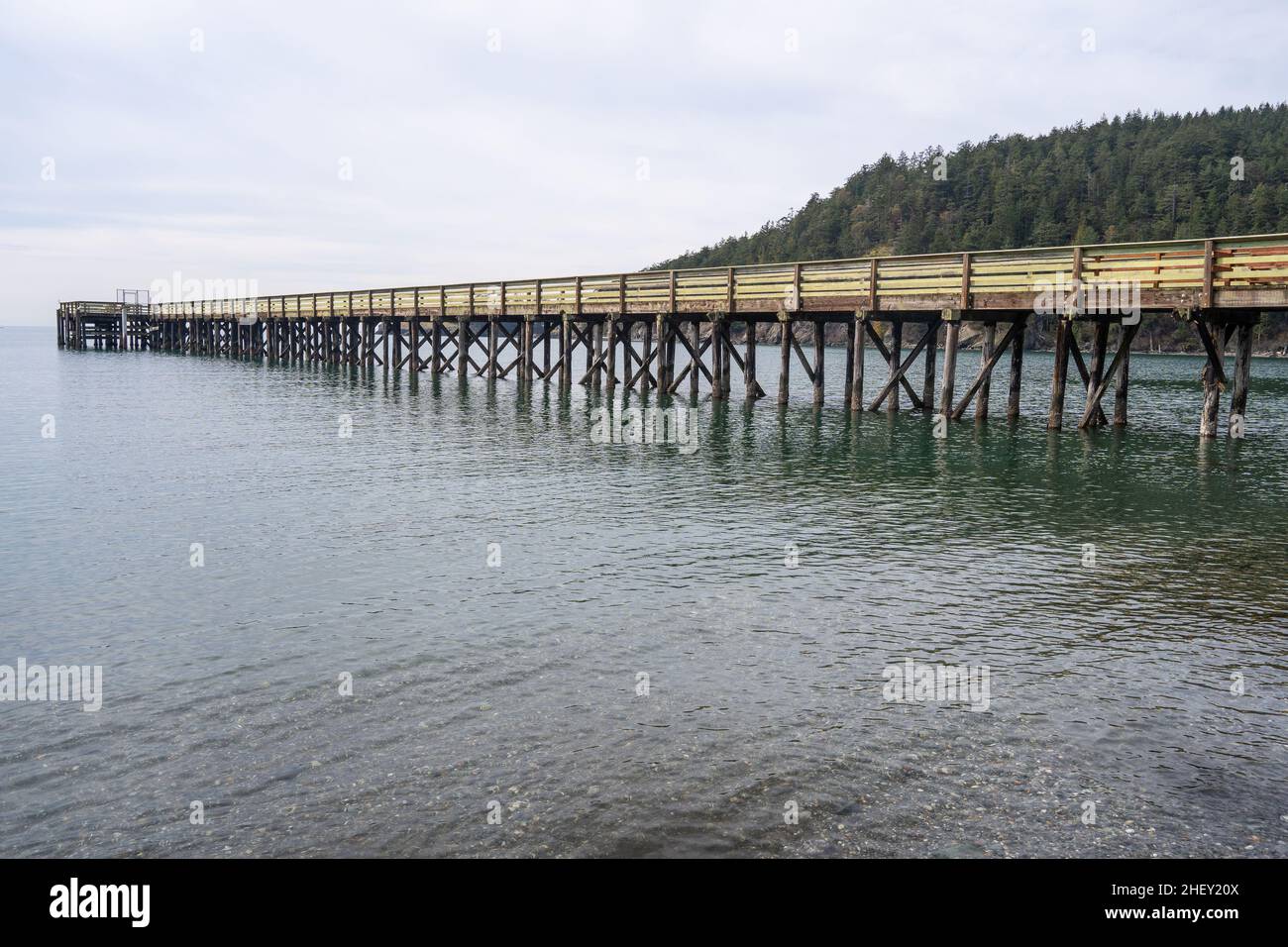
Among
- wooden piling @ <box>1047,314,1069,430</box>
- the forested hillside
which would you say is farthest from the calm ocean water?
the forested hillside

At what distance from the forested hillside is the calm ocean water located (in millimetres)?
125765

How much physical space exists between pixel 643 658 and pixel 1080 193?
6355 inches

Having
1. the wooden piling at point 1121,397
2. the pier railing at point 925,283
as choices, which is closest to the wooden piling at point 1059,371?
the pier railing at point 925,283

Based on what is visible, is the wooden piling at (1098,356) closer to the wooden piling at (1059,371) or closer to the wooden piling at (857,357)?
the wooden piling at (1059,371)

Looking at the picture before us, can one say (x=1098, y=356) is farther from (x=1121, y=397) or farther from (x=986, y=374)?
(x=986, y=374)

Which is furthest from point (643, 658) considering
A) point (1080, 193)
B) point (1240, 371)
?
point (1080, 193)

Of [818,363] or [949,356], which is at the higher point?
[949,356]

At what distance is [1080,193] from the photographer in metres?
149

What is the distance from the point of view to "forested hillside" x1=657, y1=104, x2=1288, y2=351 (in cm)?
13262

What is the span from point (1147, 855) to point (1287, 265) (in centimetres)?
1964

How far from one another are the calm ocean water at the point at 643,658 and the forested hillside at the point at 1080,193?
12576 centimetres
